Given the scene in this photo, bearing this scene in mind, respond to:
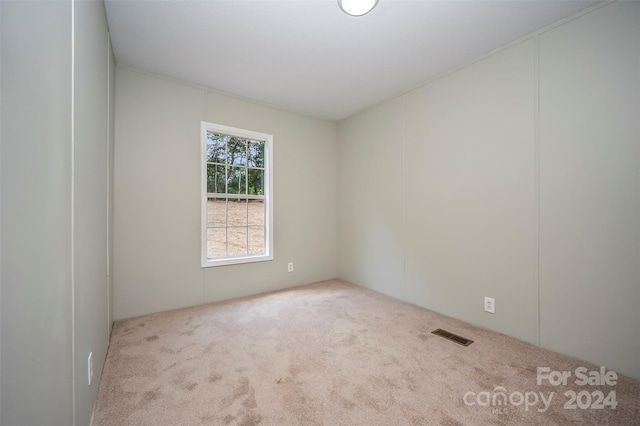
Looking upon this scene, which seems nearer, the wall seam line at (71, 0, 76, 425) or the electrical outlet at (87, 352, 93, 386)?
the wall seam line at (71, 0, 76, 425)

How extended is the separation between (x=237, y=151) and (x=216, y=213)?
91 cm

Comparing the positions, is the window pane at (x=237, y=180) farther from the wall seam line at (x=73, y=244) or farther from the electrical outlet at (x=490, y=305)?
the electrical outlet at (x=490, y=305)

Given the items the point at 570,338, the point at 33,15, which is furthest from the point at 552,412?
the point at 33,15

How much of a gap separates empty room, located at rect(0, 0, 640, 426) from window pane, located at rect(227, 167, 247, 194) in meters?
0.03

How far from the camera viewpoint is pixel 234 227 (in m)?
3.66

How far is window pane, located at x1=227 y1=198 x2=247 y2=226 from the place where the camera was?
363 centimetres

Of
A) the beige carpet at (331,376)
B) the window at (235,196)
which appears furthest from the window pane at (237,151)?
the beige carpet at (331,376)

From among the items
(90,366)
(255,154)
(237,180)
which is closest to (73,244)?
(90,366)

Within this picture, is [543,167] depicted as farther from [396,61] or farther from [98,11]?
[98,11]

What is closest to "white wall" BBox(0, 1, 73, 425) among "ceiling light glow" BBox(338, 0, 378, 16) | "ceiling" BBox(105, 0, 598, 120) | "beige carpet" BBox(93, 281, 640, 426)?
"beige carpet" BBox(93, 281, 640, 426)

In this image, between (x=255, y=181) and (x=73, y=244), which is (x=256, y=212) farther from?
(x=73, y=244)

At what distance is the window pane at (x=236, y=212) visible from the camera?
363cm

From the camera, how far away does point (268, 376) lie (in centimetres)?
189

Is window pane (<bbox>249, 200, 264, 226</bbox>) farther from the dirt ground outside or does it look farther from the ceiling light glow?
the ceiling light glow
